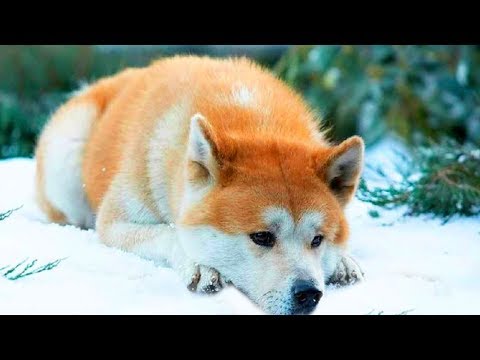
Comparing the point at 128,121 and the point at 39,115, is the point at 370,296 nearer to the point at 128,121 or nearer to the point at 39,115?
the point at 128,121

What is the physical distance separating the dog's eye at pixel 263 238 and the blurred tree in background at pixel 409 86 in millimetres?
4894

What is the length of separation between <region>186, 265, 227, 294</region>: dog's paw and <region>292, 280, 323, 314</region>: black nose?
38 cm

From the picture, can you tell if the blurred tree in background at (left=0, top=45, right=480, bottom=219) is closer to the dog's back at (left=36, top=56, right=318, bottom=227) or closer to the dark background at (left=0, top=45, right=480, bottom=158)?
the dark background at (left=0, top=45, right=480, bottom=158)

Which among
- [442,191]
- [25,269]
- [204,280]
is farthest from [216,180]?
[442,191]

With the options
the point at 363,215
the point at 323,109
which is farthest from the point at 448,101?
the point at 363,215

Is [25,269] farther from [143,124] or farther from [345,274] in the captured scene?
[345,274]

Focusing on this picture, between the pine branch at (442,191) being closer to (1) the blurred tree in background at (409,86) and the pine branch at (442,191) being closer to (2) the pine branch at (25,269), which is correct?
(2) the pine branch at (25,269)

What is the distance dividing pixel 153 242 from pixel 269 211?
2.85 ft

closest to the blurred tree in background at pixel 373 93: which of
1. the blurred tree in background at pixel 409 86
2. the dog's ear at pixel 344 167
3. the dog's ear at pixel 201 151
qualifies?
the blurred tree in background at pixel 409 86

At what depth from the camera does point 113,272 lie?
3.74 metres

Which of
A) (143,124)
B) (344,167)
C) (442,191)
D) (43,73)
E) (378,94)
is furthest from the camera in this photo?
(43,73)

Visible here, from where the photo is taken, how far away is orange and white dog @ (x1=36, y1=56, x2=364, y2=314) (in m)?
3.49

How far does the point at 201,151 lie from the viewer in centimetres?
370

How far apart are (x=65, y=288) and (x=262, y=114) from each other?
143 cm
